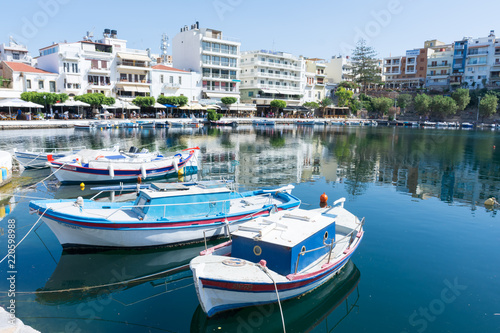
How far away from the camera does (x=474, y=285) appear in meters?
11.1

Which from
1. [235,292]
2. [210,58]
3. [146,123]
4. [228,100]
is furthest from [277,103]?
[235,292]

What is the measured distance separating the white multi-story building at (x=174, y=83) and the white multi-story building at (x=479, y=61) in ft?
242

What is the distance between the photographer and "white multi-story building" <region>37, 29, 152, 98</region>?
63469mm

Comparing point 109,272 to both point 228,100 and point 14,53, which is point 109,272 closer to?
point 228,100

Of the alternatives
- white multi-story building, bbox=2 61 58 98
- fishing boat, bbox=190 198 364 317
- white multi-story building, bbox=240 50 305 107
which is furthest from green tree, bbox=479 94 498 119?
fishing boat, bbox=190 198 364 317

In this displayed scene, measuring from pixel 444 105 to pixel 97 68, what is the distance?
266 ft

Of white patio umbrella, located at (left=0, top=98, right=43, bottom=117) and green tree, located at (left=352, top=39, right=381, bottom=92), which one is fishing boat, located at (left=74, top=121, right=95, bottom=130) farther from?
green tree, located at (left=352, top=39, right=381, bottom=92)

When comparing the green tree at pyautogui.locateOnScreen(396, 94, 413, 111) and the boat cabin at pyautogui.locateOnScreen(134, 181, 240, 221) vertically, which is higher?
the green tree at pyautogui.locateOnScreen(396, 94, 413, 111)

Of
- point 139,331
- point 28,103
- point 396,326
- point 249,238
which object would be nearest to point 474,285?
point 396,326

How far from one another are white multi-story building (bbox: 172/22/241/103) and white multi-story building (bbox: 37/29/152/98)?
12.0 m

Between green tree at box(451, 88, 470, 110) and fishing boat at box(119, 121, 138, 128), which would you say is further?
green tree at box(451, 88, 470, 110)

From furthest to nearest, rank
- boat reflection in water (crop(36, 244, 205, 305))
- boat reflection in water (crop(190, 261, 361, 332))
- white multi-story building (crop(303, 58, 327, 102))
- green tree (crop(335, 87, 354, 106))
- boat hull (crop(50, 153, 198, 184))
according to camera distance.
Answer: white multi-story building (crop(303, 58, 327, 102)) < green tree (crop(335, 87, 354, 106)) < boat hull (crop(50, 153, 198, 184)) < boat reflection in water (crop(36, 244, 205, 305)) < boat reflection in water (crop(190, 261, 361, 332))

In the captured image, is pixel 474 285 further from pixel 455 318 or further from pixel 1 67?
A: pixel 1 67

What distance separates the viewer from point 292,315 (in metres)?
9.21
